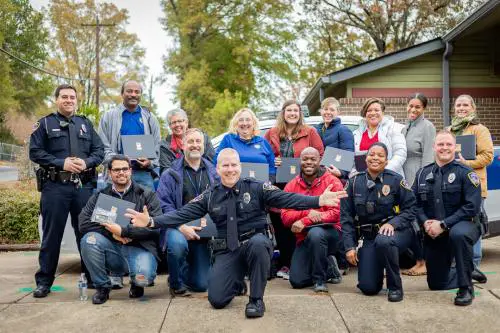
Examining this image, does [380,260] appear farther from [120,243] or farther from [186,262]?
[120,243]

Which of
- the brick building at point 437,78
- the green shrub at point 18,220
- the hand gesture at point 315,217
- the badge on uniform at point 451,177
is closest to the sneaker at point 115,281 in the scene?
the hand gesture at point 315,217

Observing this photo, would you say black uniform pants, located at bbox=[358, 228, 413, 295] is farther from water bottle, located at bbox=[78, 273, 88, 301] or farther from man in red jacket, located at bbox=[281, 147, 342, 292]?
water bottle, located at bbox=[78, 273, 88, 301]

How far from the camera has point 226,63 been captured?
3625 cm

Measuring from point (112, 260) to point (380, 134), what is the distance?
319 centimetres

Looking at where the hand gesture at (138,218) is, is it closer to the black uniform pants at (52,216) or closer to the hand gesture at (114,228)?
the hand gesture at (114,228)

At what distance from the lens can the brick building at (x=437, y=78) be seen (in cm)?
1333

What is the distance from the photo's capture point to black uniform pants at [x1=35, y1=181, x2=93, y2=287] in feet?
19.1

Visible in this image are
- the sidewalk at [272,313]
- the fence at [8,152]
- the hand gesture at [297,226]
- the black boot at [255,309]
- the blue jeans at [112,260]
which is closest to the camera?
the sidewalk at [272,313]

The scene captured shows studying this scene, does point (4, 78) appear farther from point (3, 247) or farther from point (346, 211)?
point (346, 211)

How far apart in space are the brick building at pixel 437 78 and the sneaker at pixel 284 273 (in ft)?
23.3

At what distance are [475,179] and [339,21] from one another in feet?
Result: 87.4

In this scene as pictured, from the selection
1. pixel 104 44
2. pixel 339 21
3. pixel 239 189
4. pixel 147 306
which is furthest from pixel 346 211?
pixel 104 44

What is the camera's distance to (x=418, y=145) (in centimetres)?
682

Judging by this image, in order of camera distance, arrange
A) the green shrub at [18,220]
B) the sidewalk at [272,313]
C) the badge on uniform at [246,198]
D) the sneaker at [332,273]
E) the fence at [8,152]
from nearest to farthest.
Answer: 1. the sidewalk at [272,313]
2. the badge on uniform at [246,198]
3. the sneaker at [332,273]
4. the green shrub at [18,220]
5. the fence at [8,152]
